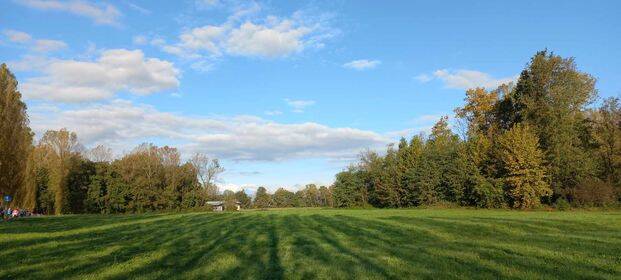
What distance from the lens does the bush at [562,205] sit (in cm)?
5534

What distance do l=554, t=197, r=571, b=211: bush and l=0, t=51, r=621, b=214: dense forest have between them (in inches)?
9.1

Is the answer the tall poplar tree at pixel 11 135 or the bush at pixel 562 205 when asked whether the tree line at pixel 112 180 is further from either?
the bush at pixel 562 205

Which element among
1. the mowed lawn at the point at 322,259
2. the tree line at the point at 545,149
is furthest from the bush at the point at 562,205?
the mowed lawn at the point at 322,259

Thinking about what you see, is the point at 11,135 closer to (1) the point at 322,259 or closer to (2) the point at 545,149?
(1) the point at 322,259

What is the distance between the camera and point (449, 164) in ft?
243

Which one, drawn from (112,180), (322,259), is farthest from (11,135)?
(112,180)

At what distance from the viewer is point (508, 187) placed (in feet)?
198

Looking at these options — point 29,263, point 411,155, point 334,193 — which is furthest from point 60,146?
Answer: point 29,263

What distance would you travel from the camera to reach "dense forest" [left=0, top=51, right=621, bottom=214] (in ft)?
179

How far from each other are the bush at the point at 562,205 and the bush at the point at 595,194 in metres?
1.49

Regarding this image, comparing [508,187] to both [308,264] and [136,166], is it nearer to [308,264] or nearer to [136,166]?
[308,264]

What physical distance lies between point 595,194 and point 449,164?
23270 millimetres

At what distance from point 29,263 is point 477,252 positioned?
44.8 ft

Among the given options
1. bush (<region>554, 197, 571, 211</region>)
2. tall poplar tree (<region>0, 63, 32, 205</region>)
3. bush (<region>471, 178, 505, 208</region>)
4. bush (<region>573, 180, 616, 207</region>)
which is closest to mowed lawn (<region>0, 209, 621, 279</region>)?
tall poplar tree (<region>0, 63, 32, 205</region>)
